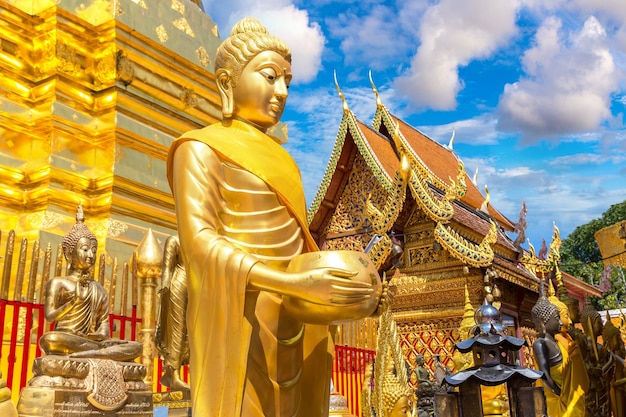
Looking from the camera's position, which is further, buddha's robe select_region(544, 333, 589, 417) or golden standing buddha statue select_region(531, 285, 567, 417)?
golden standing buddha statue select_region(531, 285, 567, 417)

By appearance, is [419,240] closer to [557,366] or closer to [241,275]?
[557,366]

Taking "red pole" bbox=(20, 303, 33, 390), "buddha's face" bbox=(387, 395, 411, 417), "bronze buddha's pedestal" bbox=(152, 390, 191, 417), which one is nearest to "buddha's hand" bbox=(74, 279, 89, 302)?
"red pole" bbox=(20, 303, 33, 390)

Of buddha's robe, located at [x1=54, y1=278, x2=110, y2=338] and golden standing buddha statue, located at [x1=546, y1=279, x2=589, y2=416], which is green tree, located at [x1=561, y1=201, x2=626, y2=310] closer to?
golden standing buddha statue, located at [x1=546, y1=279, x2=589, y2=416]

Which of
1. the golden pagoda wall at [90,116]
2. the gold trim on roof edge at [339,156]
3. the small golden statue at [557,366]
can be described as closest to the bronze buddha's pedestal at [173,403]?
the golden pagoda wall at [90,116]

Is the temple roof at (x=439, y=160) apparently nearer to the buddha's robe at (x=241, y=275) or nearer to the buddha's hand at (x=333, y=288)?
the buddha's robe at (x=241, y=275)

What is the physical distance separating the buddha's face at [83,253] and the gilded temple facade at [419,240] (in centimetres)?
331

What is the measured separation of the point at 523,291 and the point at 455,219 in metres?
1.30

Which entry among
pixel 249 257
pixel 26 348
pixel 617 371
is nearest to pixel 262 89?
pixel 249 257

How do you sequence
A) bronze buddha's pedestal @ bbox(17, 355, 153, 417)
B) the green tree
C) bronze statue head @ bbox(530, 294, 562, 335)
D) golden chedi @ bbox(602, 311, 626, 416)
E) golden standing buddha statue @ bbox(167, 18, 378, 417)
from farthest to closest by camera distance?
the green tree, golden chedi @ bbox(602, 311, 626, 416), bronze statue head @ bbox(530, 294, 562, 335), bronze buddha's pedestal @ bbox(17, 355, 153, 417), golden standing buddha statue @ bbox(167, 18, 378, 417)

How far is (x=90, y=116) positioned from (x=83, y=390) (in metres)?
3.70

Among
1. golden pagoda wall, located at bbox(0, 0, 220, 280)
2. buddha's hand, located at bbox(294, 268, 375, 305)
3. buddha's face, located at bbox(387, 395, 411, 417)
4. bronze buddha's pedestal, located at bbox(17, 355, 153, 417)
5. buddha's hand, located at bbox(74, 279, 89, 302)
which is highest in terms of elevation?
golden pagoda wall, located at bbox(0, 0, 220, 280)

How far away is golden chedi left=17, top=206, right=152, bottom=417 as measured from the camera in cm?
303

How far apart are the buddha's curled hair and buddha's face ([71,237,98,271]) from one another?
1766 millimetres

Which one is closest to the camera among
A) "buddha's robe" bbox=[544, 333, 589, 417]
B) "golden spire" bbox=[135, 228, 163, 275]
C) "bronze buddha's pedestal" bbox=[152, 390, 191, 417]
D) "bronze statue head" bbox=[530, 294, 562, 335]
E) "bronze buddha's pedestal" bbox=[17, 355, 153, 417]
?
"bronze buddha's pedestal" bbox=[17, 355, 153, 417]
